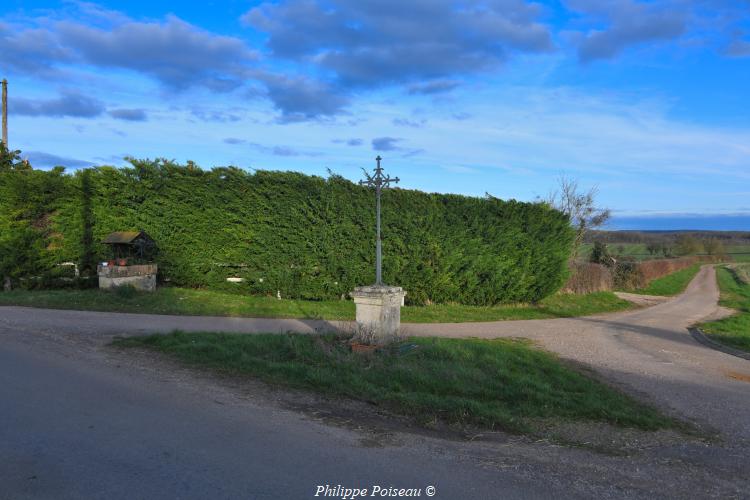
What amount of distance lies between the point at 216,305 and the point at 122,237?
325cm

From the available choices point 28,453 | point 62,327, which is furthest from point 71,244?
point 28,453

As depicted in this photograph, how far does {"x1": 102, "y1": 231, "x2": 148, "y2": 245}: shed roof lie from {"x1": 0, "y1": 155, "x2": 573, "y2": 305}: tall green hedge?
78 centimetres

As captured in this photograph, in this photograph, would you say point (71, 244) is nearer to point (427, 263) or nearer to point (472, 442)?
point (427, 263)

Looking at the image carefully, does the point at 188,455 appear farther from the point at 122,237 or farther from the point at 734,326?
the point at 734,326

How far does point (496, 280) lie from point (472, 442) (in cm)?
1233

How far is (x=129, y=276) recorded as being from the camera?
1321 centimetres

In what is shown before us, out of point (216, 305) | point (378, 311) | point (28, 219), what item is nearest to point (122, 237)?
point (28, 219)

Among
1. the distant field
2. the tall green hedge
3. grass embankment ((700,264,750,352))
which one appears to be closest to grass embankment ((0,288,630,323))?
the tall green hedge

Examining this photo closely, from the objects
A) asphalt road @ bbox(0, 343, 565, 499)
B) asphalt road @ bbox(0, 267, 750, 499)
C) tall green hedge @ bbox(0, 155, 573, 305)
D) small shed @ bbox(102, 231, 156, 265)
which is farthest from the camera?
tall green hedge @ bbox(0, 155, 573, 305)

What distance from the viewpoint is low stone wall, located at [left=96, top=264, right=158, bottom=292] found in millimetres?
12930

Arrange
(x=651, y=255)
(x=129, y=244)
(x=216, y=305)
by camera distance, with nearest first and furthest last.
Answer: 1. (x=216, y=305)
2. (x=129, y=244)
3. (x=651, y=255)

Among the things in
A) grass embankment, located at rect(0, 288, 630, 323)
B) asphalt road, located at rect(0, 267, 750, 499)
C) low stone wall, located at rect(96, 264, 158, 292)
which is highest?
low stone wall, located at rect(96, 264, 158, 292)

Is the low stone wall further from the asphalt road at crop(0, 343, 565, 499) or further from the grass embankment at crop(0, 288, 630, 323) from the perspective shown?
the asphalt road at crop(0, 343, 565, 499)

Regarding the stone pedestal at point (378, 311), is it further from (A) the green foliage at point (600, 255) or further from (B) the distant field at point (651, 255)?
(B) the distant field at point (651, 255)
